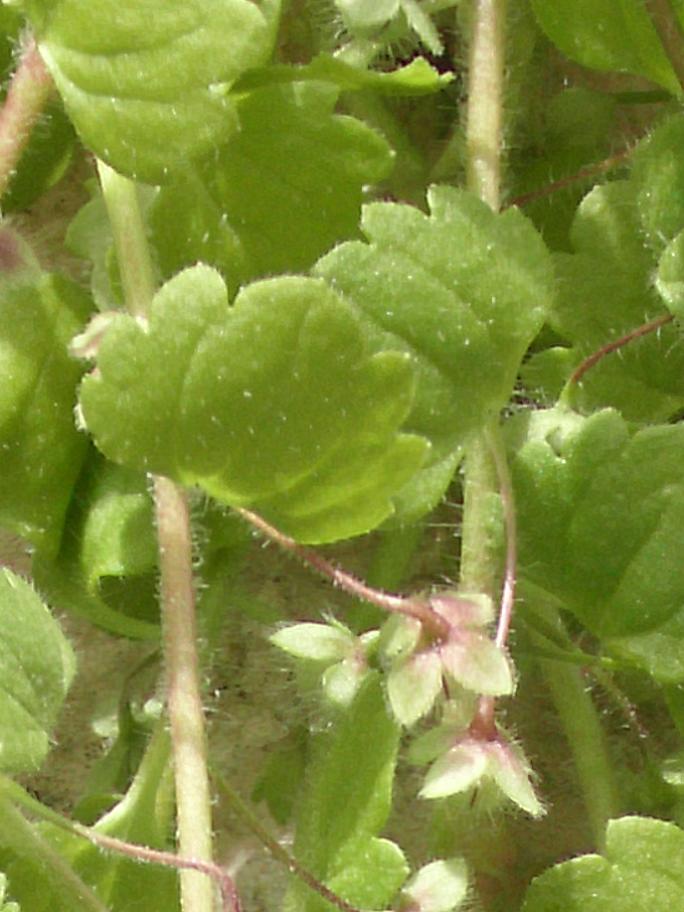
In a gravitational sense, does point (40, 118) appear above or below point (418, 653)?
above

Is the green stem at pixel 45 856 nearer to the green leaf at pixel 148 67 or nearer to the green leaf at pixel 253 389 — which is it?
the green leaf at pixel 253 389

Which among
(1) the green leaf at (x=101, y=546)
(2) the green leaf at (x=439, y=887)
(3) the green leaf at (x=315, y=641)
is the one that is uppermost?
(1) the green leaf at (x=101, y=546)

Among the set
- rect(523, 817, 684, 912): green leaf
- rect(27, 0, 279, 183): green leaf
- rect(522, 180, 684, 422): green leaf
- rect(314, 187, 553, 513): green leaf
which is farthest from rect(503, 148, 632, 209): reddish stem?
rect(523, 817, 684, 912): green leaf

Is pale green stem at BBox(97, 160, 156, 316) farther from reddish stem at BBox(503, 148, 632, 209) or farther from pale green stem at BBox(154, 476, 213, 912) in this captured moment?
reddish stem at BBox(503, 148, 632, 209)

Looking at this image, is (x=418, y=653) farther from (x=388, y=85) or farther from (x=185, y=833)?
(x=388, y=85)

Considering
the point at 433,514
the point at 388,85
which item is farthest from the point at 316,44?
the point at 433,514

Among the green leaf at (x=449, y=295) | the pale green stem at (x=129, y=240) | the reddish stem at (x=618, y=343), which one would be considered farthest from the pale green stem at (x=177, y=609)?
the reddish stem at (x=618, y=343)

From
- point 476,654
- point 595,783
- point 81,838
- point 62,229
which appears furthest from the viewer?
point 62,229

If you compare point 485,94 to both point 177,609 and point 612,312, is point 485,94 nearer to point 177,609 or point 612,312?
point 612,312
